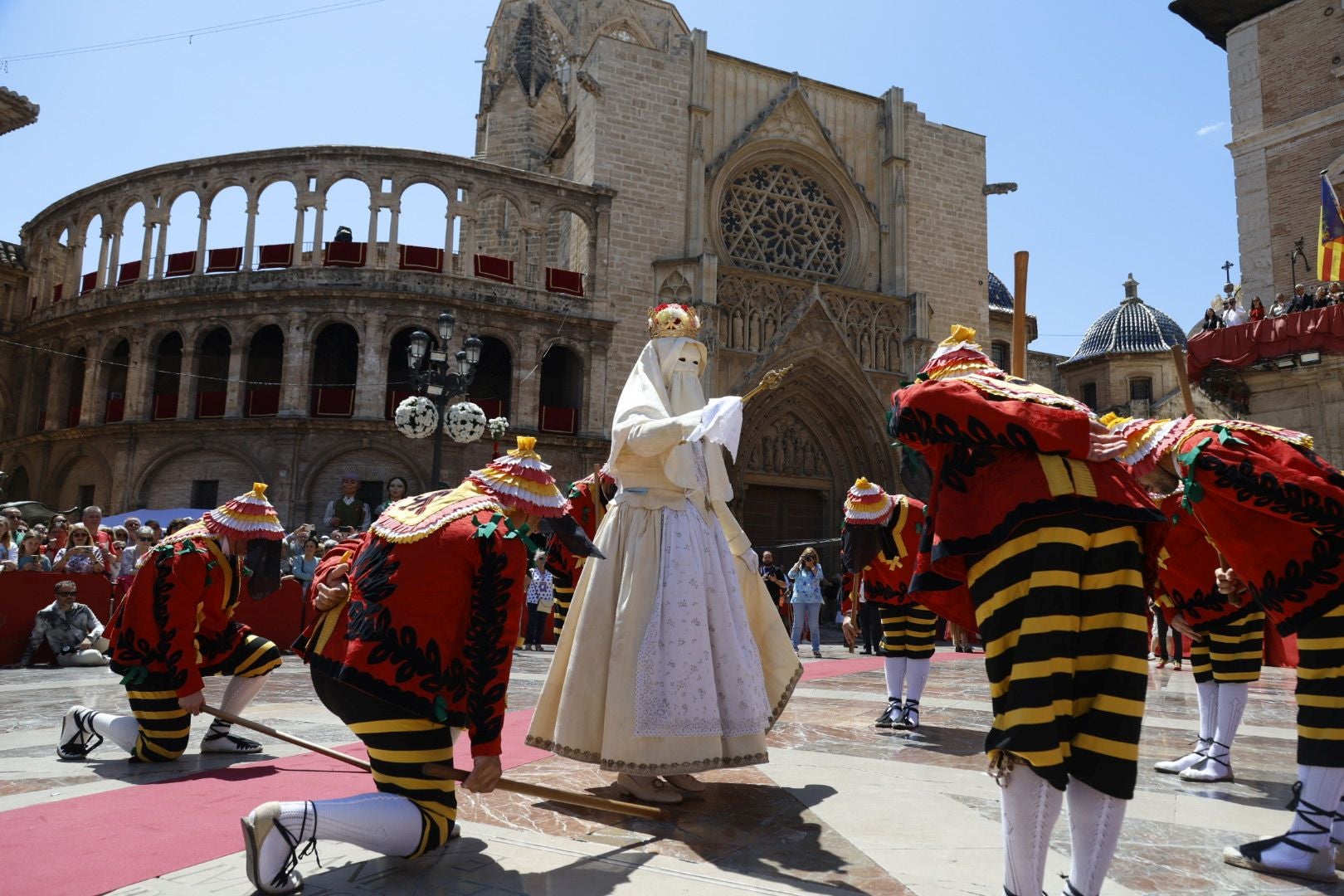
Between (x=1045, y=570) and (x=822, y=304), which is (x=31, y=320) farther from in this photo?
(x=1045, y=570)

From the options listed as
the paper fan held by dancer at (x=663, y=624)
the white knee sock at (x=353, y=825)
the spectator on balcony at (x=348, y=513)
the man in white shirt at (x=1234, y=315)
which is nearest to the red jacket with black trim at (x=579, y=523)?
the paper fan held by dancer at (x=663, y=624)

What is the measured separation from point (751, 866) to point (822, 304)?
23.4 metres

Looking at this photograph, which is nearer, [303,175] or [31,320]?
[303,175]

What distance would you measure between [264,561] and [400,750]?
255cm

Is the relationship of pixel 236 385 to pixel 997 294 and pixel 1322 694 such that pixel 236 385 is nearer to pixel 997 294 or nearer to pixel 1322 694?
pixel 1322 694

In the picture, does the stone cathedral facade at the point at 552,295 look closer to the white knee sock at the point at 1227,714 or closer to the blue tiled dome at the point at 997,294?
the blue tiled dome at the point at 997,294

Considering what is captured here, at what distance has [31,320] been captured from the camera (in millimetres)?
26906

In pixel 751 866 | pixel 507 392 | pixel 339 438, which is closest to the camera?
pixel 751 866

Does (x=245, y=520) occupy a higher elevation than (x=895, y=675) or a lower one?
higher

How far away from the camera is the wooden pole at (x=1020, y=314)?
336 cm

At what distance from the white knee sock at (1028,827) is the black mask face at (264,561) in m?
4.08

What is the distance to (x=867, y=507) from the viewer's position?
651 cm

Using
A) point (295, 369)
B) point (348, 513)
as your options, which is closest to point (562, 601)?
point (348, 513)

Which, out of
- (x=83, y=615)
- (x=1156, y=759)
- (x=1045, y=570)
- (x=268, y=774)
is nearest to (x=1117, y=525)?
(x=1045, y=570)
